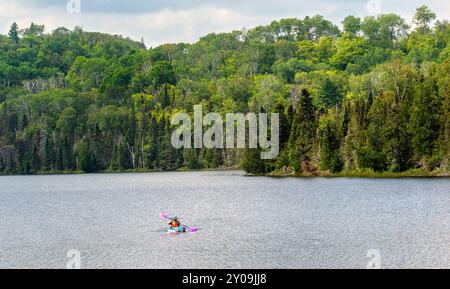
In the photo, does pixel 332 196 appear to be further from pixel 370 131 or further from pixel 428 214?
pixel 370 131

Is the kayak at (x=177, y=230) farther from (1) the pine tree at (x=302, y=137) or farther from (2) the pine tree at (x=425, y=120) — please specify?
(1) the pine tree at (x=302, y=137)

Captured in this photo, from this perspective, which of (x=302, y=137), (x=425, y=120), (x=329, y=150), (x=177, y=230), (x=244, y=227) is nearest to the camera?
(x=177, y=230)

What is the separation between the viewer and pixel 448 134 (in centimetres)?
10544

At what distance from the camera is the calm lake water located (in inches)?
1838

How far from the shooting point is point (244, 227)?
196ft

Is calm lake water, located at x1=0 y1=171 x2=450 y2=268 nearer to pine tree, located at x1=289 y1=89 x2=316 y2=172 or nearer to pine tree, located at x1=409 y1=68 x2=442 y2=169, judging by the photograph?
pine tree, located at x1=409 y1=68 x2=442 y2=169

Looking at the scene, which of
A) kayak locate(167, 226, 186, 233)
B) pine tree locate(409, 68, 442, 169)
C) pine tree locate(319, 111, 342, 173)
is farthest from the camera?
pine tree locate(319, 111, 342, 173)

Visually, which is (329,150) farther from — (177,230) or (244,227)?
(177,230)

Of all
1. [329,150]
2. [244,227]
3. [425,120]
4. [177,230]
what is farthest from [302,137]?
[177,230]

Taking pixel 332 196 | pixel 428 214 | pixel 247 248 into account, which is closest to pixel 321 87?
pixel 332 196

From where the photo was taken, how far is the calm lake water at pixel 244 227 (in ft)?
153

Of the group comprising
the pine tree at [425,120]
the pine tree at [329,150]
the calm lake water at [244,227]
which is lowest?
the calm lake water at [244,227]

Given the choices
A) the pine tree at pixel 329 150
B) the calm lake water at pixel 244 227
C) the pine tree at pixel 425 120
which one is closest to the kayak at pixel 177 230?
the calm lake water at pixel 244 227

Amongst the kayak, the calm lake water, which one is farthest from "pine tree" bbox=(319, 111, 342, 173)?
the kayak
